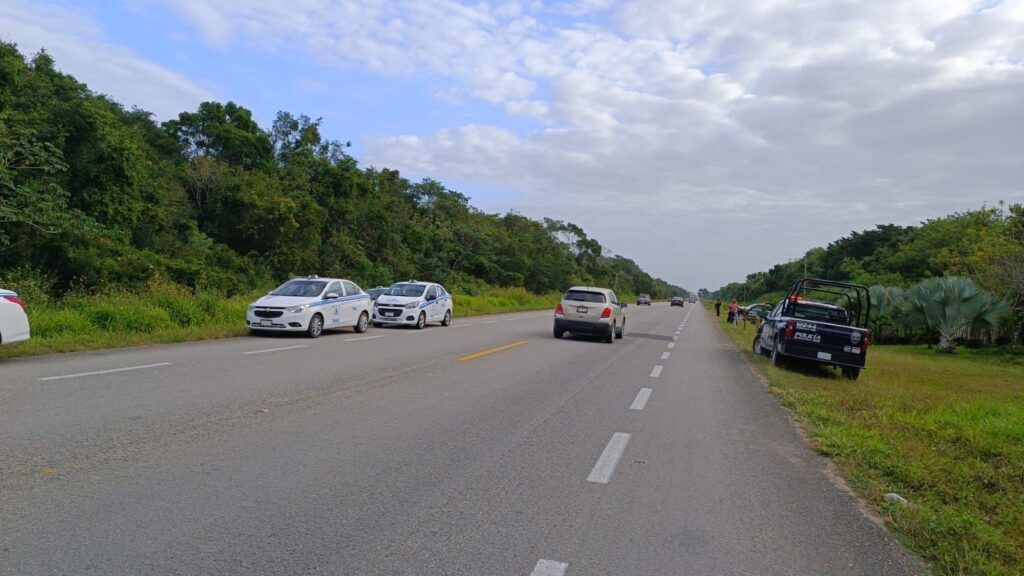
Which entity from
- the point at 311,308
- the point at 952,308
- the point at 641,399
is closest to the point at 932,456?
the point at 641,399

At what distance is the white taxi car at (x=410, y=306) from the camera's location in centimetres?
2239

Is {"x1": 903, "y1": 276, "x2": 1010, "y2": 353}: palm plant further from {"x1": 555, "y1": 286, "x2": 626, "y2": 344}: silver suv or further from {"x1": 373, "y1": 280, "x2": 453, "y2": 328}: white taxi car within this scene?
{"x1": 373, "y1": 280, "x2": 453, "y2": 328}: white taxi car

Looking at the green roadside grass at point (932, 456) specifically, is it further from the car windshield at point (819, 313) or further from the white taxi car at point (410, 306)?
the white taxi car at point (410, 306)

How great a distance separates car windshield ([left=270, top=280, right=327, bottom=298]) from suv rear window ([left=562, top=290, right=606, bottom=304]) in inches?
285

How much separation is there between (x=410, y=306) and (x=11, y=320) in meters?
13.0

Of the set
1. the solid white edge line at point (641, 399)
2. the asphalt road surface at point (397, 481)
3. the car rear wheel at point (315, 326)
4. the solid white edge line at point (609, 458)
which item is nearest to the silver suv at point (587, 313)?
the car rear wheel at point (315, 326)

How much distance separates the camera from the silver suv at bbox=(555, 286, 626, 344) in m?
19.8

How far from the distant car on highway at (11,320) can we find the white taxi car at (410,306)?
12.5m

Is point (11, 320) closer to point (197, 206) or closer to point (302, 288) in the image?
point (302, 288)

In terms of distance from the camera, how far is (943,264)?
4431 centimetres

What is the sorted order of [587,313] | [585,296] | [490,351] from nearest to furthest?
[490,351] → [587,313] → [585,296]

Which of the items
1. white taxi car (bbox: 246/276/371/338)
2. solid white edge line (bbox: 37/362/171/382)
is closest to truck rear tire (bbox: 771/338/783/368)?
white taxi car (bbox: 246/276/371/338)

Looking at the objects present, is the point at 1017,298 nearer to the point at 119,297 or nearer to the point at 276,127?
the point at 119,297

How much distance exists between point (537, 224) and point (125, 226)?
189 ft
